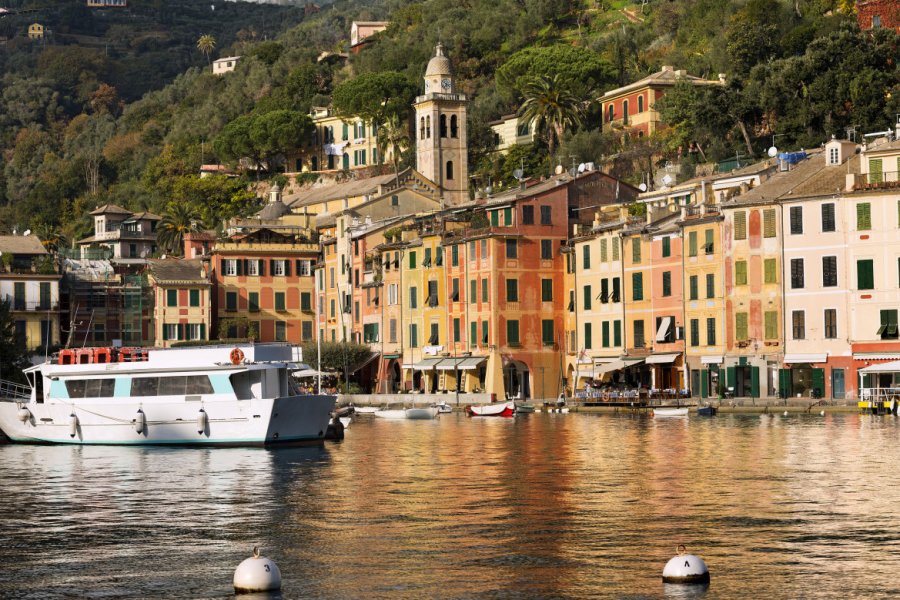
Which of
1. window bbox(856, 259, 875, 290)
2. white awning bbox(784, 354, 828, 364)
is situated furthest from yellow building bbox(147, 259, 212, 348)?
window bbox(856, 259, 875, 290)

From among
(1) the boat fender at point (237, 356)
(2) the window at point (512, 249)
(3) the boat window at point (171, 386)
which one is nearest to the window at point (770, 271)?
(2) the window at point (512, 249)

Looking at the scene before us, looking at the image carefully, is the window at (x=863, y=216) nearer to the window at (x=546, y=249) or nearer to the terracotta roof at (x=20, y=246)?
the window at (x=546, y=249)

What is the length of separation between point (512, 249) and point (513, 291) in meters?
2.61

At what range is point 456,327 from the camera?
361 ft

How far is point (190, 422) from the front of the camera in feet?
214

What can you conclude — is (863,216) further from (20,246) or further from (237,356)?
(20,246)

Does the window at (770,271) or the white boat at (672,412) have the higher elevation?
the window at (770,271)

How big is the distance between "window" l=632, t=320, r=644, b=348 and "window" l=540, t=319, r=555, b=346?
316 inches

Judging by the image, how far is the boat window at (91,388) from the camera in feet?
219

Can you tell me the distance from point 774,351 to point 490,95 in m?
89.6

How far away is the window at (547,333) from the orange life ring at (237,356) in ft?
149

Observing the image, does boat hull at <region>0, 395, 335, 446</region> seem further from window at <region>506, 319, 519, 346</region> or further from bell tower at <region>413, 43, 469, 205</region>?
bell tower at <region>413, 43, 469, 205</region>

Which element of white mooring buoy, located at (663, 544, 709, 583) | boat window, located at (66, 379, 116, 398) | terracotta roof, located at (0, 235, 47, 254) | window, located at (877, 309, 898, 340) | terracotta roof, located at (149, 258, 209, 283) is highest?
terracotta roof, located at (0, 235, 47, 254)

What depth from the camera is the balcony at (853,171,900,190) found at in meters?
88.1
